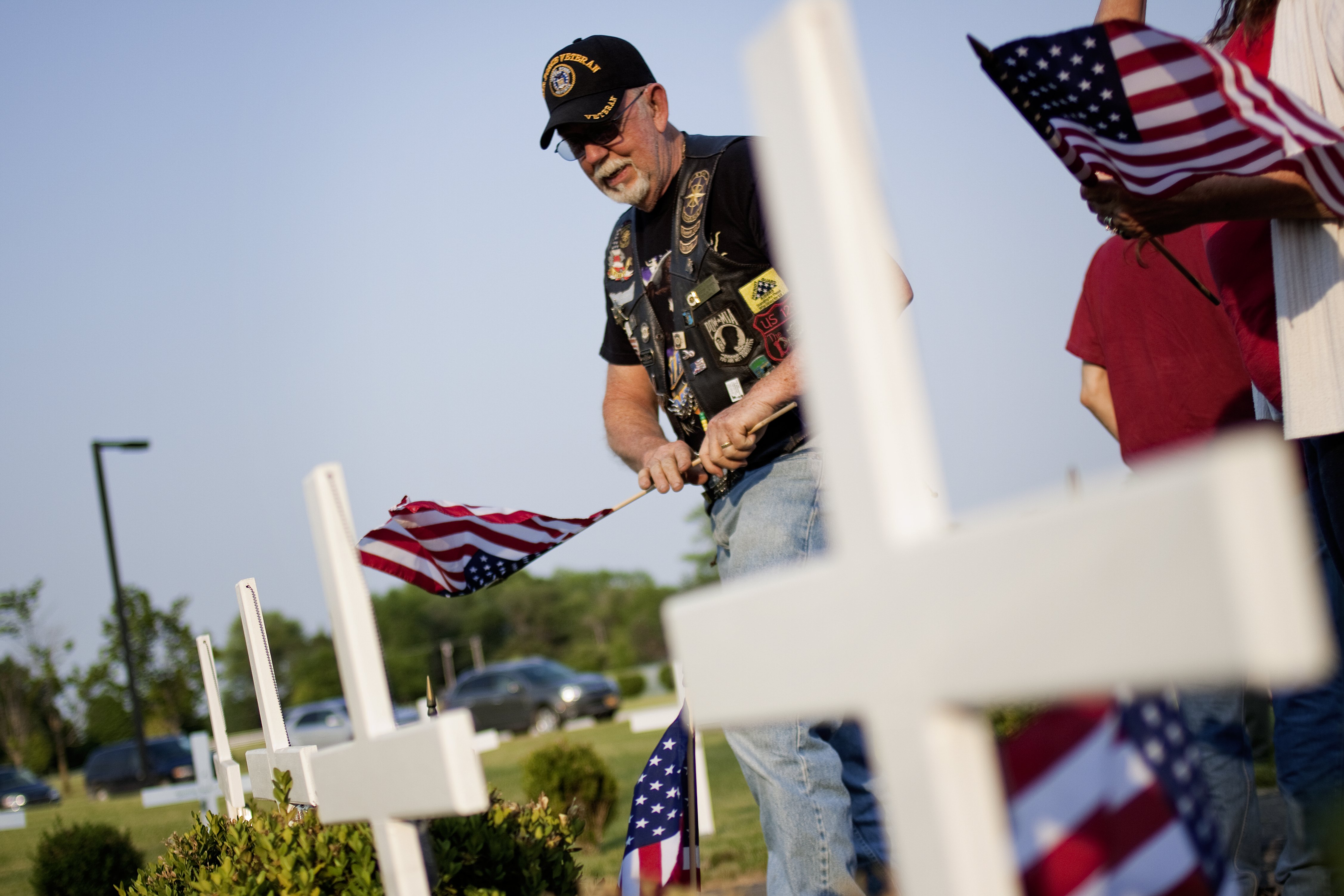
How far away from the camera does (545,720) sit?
25.7m

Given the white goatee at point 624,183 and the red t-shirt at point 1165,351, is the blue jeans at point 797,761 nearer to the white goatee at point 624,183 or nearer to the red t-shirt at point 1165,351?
the white goatee at point 624,183

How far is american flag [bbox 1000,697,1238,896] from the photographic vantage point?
3.62ft

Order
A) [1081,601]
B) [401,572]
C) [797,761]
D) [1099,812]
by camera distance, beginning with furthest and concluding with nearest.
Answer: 1. [401,572]
2. [797,761]
3. [1099,812]
4. [1081,601]

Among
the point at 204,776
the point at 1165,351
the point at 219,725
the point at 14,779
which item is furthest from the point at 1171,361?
the point at 14,779

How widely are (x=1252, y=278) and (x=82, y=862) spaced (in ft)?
25.8

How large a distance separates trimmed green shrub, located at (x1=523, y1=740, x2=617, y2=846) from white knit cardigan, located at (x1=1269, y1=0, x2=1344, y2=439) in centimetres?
690

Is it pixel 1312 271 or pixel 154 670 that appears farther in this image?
pixel 154 670

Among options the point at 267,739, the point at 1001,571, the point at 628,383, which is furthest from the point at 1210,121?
the point at 267,739

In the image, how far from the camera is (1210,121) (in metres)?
2.06

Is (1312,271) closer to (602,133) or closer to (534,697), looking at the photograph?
(602,133)

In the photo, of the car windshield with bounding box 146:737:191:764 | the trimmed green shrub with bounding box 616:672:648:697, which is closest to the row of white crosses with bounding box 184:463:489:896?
the car windshield with bounding box 146:737:191:764

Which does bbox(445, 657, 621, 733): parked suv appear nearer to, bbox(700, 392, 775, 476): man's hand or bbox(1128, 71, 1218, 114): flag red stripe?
bbox(700, 392, 775, 476): man's hand

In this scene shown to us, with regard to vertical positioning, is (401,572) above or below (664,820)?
above

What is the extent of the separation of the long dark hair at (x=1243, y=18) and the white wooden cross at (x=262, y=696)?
2808 millimetres
